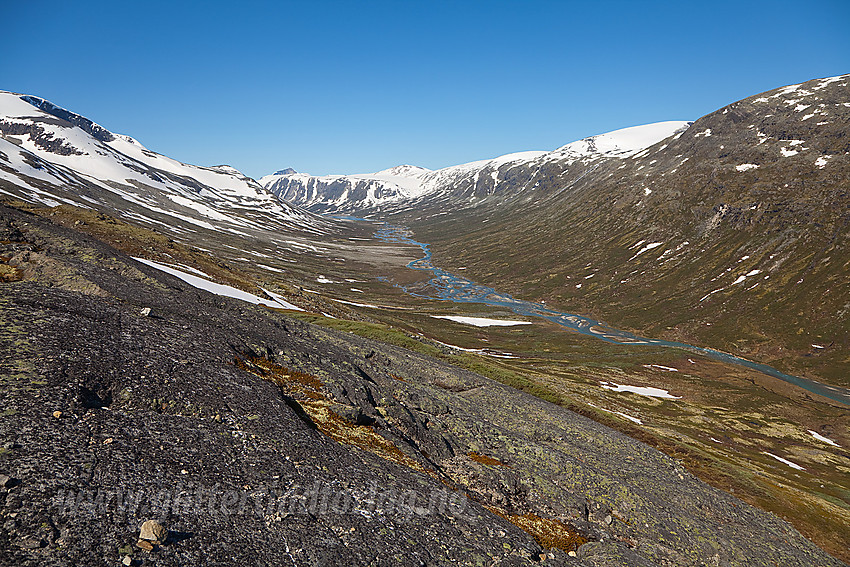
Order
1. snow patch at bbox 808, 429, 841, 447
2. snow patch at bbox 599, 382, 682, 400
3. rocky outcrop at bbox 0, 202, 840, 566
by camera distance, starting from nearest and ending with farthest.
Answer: rocky outcrop at bbox 0, 202, 840, 566
snow patch at bbox 808, 429, 841, 447
snow patch at bbox 599, 382, 682, 400

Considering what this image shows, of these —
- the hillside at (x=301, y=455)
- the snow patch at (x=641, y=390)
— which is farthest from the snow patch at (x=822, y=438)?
the snow patch at (x=641, y=390)

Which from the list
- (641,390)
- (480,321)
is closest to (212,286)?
(641,390)

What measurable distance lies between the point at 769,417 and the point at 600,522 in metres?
95.4

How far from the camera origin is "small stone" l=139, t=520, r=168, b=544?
12.8m

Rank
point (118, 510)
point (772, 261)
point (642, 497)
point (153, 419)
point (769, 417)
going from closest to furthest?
point (118, 510)
point (153, 419)
point (642, 497)
point (769, 417)
point (772, 261)

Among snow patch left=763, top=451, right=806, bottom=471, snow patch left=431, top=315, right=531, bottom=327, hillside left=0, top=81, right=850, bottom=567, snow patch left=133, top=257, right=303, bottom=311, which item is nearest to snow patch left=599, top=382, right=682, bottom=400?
hillside left=0, top=81, right=850, bottom=567

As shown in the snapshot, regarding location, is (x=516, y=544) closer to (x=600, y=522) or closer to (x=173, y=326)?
(x=600, y=522)

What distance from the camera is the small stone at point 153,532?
1276 centimetres

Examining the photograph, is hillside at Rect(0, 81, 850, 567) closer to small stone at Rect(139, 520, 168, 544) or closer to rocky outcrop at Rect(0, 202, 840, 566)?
rocky outcrop at Rect(0, 202, 840, 566)

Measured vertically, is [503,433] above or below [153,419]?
below

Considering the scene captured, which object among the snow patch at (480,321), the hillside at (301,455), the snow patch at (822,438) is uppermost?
the hillside at (301,455)

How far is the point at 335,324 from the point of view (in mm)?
66125

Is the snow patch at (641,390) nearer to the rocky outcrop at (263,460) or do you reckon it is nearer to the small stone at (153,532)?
the rocky outcrop at (263,460)

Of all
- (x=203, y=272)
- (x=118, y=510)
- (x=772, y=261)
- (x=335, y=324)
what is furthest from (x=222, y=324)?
(x=772, y=261)
